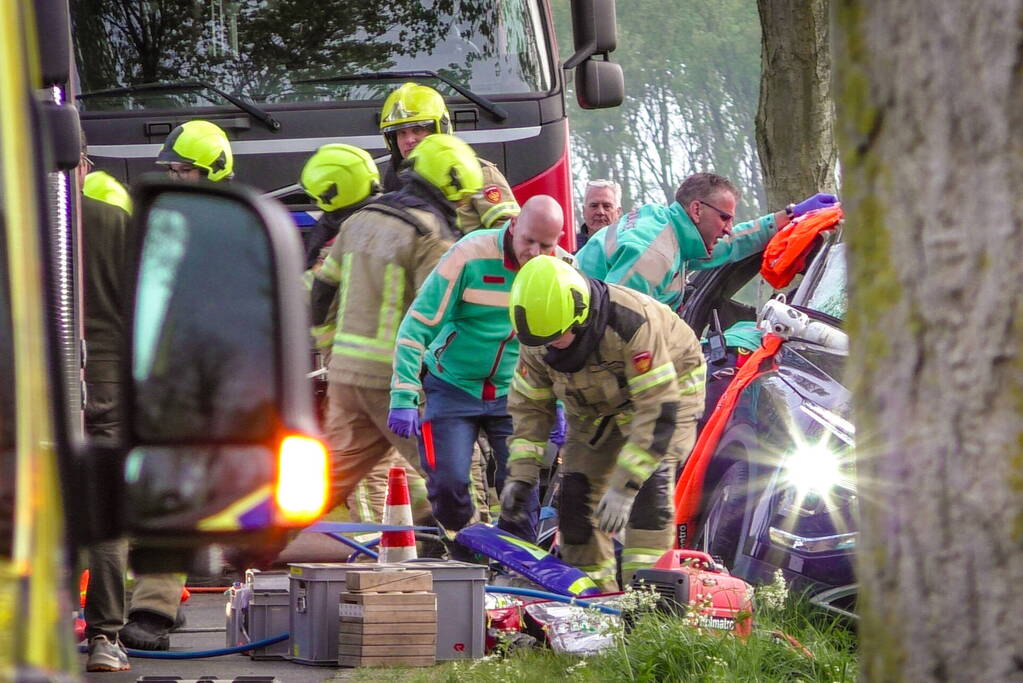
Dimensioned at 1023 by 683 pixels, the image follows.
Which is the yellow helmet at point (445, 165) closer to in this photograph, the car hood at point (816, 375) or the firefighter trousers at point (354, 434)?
the firefighter trousers at point (354, 434)

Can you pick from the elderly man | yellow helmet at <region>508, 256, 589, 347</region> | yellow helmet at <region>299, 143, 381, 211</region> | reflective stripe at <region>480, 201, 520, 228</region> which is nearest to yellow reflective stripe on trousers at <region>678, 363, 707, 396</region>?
yellow helmet at <region>508, 256, 589, 347</region>

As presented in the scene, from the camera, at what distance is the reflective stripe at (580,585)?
6980 mm

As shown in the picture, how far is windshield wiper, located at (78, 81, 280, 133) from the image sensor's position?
9211 mm

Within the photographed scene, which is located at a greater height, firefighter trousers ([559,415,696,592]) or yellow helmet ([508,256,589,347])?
yellow helmet ([508,256,589,347])

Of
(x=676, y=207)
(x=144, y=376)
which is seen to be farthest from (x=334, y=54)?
(x=144, y=376)

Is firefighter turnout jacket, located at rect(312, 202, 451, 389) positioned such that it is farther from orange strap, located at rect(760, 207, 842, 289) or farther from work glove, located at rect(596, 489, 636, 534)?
orange strap, located at rect(760, 207, 842, 289)

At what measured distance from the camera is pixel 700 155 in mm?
54531

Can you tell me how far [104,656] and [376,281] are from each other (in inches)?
83.2

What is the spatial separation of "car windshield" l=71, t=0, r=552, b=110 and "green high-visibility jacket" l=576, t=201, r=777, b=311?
1.02 meters

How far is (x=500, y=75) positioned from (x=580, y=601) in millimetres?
3608

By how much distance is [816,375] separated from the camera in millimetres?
7426

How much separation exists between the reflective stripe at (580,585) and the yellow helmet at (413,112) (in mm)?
2308

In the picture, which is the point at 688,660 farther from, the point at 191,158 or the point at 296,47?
the point at 296,47

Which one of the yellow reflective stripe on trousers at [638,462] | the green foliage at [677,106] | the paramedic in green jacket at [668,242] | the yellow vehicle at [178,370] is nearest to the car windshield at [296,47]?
the paramedic in green jacket at [668,242]
